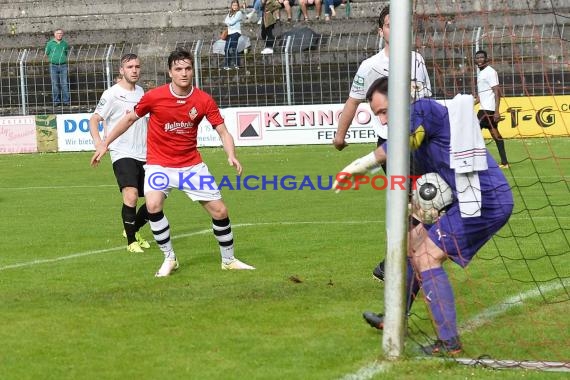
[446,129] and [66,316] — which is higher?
[446,129]

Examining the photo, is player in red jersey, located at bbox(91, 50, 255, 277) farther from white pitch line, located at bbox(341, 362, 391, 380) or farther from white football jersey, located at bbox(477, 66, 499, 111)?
white football jersey, located at bbox(477, 66, 499, 111)

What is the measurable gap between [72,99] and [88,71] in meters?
0.96

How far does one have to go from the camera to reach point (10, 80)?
3206 cm

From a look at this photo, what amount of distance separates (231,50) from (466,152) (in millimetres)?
24654

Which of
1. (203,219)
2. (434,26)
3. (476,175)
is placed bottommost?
(203,219)

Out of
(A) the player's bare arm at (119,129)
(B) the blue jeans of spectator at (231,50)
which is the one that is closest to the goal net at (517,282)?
(A) the player's bare arm at (119,129)

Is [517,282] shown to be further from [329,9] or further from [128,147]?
[329,9]

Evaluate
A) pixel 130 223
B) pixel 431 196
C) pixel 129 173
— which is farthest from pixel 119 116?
pixel 431 196

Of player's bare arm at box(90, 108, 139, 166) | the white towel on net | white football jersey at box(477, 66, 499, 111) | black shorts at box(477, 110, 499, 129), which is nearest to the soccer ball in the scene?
the white towel on net

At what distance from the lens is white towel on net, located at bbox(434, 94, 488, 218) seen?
681 cm

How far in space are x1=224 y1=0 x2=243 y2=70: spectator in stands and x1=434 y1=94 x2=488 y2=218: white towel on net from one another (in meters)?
24.2

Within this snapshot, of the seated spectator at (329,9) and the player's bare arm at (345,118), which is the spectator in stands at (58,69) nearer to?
the seated spectator at (329,9)

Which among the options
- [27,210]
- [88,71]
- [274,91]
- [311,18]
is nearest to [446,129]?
[27,210]

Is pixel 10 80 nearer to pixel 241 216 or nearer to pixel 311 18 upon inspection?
pixel 311 18
